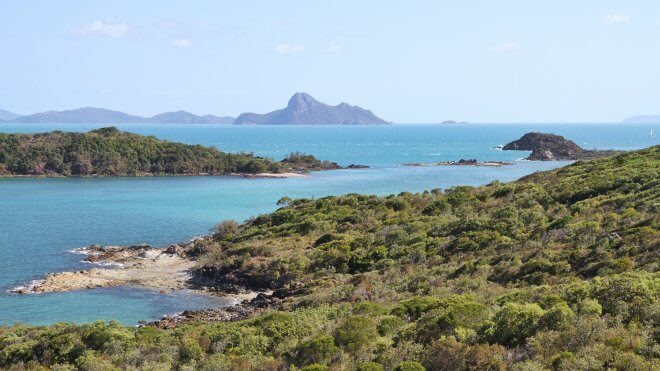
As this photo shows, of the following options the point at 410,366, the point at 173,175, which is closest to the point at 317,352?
the point at 410,366

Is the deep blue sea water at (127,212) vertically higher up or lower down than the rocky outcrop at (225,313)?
lower down

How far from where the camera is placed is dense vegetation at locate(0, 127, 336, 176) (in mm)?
131375

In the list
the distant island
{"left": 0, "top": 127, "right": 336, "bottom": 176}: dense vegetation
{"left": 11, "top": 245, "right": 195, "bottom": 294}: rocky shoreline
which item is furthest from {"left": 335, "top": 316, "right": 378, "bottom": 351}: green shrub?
the distant island

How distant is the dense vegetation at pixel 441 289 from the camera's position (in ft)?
55.8

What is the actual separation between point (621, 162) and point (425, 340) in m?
43.0

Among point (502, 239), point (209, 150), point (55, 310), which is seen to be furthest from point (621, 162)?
point (209, 150)

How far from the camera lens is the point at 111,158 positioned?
13550cm

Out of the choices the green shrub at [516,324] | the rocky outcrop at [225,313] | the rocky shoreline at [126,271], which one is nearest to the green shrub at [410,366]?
the green shrub at [516,324]

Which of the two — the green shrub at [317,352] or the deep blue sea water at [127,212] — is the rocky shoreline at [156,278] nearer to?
the deep blue sea water at [127,212]

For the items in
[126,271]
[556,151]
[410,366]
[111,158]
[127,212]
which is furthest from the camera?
[556,151]

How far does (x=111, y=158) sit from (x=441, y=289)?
393ft

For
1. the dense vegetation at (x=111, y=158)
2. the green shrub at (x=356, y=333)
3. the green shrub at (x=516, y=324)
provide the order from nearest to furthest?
1. the green shrub at (x=516, y=324)
2. the green shrub at (x=356, y=333)
3. the dense vegetation at (x=111, y=158)

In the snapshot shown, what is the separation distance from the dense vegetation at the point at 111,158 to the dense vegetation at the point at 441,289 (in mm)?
83230

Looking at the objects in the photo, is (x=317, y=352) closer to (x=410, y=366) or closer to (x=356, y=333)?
(x=356, y=333)
